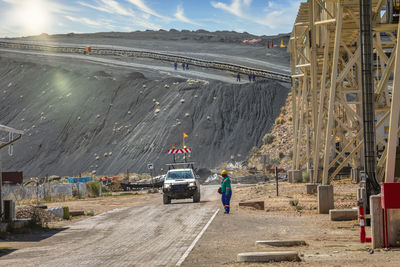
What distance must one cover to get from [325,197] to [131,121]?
60769 mm

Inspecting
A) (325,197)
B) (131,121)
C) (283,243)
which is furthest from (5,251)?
(131,121)

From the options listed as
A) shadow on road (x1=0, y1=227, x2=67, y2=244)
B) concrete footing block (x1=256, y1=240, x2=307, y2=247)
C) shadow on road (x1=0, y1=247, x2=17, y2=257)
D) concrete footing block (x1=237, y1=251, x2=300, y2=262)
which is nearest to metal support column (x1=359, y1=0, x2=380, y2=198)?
concrete footing block (x1=256, y1=240, x2=307, y2=247)

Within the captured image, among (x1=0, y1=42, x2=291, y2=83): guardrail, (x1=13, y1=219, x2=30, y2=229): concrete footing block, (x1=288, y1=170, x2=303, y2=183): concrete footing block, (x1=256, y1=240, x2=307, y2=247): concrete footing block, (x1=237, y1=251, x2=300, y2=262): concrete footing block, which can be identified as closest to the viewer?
(x1=237, y1=251, x2=300, y2=262): concrete footing block

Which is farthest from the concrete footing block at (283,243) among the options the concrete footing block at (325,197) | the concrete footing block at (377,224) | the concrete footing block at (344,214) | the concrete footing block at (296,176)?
the concrete footing block at (296,176)

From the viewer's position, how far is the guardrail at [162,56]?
83.0 meters

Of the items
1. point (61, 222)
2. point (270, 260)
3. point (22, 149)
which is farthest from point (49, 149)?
point (270, 260)

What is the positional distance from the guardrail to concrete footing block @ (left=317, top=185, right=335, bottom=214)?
59.3 meters

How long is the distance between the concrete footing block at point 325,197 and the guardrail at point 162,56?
5931 centimetres

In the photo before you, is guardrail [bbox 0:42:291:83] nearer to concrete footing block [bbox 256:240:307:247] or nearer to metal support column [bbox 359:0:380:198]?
metal support column [bbox 359:0:380:198]

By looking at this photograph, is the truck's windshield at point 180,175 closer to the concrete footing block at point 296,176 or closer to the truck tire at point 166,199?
the truck tire at point 166,199

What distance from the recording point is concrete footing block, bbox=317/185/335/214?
71.2 ft

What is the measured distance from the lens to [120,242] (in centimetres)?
1552

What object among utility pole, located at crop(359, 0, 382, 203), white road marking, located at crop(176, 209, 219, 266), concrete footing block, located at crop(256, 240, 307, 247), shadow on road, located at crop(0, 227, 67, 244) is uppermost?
utility pole, located at crop(359, 0, 382, 203)

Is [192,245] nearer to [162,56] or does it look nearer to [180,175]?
[180,175]
